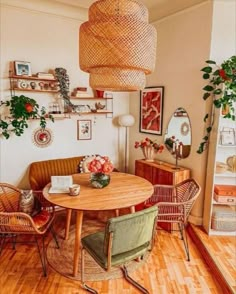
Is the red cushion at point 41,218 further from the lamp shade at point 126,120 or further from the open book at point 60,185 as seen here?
the lamp shade at point 126,120

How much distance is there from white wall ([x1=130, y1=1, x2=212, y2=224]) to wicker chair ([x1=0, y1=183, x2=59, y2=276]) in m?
1.92

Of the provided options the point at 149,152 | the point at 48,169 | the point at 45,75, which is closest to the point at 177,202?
the point at 149,152

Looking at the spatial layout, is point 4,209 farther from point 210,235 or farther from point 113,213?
point 210,235

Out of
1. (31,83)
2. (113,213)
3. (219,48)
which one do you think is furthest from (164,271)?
(31,83)

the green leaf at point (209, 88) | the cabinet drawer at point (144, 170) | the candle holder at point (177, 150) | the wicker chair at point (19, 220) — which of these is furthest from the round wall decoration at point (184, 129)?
the wicker chair at point (19, 220)

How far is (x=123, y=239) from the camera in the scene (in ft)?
6.04

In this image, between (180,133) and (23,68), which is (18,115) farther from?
(180,133)

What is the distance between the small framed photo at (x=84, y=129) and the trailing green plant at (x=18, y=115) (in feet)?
2.14

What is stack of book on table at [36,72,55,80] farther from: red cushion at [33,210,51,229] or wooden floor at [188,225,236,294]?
wooden floor at [188,225,236,294]

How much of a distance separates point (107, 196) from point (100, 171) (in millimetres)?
302

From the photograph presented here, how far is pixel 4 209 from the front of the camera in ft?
8.59

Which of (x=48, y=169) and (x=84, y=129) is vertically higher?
(x=84, y=129)

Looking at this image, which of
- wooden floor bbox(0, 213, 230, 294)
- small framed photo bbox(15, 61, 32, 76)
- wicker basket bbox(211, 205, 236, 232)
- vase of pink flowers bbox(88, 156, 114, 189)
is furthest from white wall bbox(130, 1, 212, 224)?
small framed photo bbox(15, 61, 32, 76)

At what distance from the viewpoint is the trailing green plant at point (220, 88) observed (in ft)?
8.75
